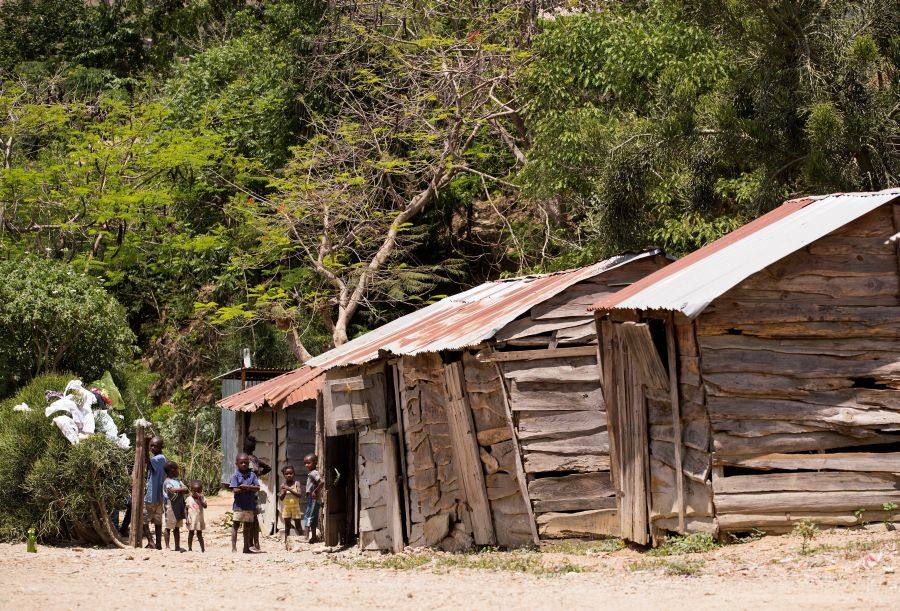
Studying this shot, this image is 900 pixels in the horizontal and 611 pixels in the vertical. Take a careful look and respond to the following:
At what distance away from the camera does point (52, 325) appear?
63.8 ft

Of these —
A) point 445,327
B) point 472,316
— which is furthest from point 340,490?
point 472,316

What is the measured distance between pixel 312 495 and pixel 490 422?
4509mm

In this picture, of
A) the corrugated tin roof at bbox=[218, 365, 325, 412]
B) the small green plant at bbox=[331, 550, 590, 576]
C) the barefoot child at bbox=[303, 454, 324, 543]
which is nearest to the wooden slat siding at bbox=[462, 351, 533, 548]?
the small green plant at bbox=[331, 550, 590, 576]

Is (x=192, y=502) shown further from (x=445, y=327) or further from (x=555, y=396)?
(x=555, y=396)

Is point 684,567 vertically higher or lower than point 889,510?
lower

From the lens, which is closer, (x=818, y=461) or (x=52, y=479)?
(x=818, y=461)

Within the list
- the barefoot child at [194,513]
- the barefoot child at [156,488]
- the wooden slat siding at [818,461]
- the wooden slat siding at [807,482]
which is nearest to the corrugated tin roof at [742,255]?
the wooden slat siding at [818,461]

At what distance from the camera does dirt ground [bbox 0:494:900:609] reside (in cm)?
771

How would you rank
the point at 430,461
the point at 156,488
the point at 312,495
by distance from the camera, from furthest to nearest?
the point at 312,495 → the point at 156,488 → the point at 430,461

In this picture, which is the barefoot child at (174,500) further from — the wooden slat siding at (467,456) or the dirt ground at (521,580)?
the wooden slat siding at (467,456)

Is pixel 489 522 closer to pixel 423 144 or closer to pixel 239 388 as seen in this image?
pixel 239 388

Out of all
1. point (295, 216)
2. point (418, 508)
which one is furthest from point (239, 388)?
point (418, 508)

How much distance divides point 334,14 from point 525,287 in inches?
546

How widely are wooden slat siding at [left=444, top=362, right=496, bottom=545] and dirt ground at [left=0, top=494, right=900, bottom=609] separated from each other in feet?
1.42
